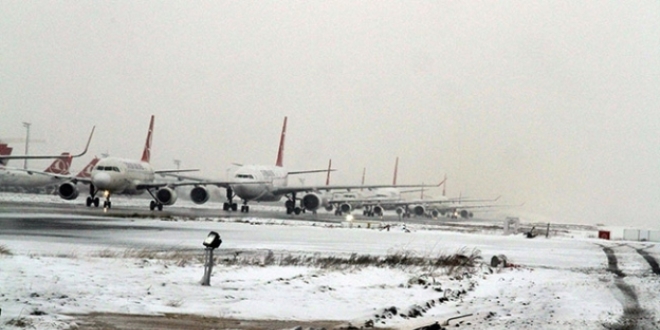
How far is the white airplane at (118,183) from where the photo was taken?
5338cm

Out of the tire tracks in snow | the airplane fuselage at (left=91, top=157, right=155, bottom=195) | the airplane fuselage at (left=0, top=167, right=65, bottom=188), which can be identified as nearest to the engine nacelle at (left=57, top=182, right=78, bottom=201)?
the airplane fuselage at (left=91, top=157, right=155, bottom=195)

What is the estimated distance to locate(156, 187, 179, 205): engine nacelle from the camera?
55688mm

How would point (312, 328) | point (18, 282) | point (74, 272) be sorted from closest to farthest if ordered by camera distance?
point (312, 328) < point (18, 282) < point (74, 272)

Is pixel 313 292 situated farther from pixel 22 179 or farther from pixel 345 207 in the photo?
pixel 345 207

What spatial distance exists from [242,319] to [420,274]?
287 inches

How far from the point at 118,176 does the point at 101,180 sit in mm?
1604

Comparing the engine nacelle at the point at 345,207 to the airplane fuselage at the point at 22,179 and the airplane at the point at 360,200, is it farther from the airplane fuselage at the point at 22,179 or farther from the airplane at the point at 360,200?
the airplane fuselage at the point at 22,179

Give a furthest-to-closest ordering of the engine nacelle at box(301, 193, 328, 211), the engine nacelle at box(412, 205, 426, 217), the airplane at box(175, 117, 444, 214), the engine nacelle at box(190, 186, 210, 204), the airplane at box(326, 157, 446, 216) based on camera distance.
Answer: the engine nacelle at box(412, 205, 426, 217) < the airplane at box(326, 157, 446, 216) < the engine nacelle at box(301, 193, 328, 211) < the airplane at box(175, 117, 444, 214) < the engine nacelle at box(190, 186, 210, 204)

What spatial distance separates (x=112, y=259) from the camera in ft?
50.6

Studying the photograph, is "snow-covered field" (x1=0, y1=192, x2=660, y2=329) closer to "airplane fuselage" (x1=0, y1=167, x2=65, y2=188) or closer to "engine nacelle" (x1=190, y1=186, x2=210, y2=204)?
"engine nacelle" (x1=190, y1=186, x2=210, y2=204)

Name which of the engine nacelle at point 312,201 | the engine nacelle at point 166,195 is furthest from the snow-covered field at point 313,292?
the engine nacelle at point 312,201

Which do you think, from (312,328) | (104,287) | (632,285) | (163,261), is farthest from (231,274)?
(632,285)

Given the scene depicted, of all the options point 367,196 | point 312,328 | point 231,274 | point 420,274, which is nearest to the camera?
point 312,328

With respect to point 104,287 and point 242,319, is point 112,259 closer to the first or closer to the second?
point 104,287
